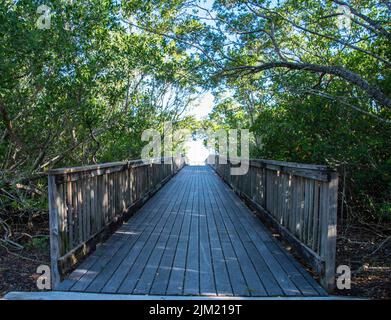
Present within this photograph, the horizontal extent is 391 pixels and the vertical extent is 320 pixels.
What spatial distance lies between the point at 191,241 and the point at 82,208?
1.50m

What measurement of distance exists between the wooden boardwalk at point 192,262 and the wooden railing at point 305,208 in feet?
0.62

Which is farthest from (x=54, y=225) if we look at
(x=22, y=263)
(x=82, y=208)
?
(x=22, y=263)

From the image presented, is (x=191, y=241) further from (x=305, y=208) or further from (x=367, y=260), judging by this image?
(x=367, y=260)

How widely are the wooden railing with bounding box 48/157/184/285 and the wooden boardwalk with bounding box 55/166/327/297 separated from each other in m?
0.16

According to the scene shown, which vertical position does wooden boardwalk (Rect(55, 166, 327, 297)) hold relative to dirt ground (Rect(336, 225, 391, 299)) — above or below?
above

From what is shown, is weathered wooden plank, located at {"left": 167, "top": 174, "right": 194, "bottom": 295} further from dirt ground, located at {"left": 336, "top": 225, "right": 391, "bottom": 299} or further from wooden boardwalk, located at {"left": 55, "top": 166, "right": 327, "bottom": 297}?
dirt ground, located at {"left": 336, "top": 225, "right": 391, "bottom": 299}

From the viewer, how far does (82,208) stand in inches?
146

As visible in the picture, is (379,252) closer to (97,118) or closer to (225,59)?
(225,59)

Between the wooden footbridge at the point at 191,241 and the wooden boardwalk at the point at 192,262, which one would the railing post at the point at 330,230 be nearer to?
the wooden footbridge at the point at 191,241

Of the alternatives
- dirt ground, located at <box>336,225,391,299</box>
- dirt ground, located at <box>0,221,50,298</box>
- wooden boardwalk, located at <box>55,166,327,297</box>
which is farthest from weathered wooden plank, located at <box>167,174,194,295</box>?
dirt ground, located at <box>336,225,391,299</box>

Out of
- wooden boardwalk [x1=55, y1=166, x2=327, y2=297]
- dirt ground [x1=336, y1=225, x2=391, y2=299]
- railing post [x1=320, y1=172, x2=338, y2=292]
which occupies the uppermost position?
railing post [x1=320, y1=172, x2=338, y2=292]

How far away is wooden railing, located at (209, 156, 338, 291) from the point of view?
2.95 metres

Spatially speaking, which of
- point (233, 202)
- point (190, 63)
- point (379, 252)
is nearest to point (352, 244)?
point (379, 252)
